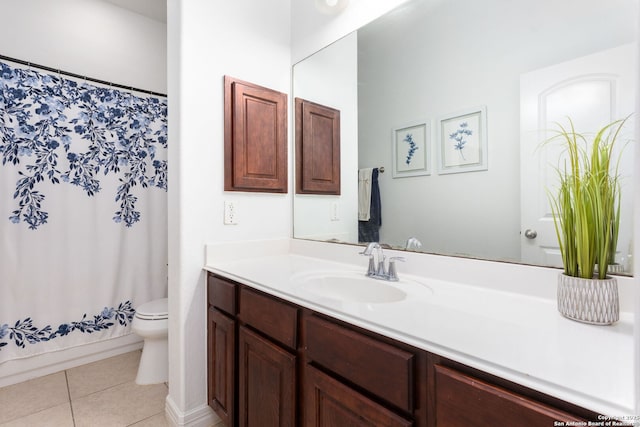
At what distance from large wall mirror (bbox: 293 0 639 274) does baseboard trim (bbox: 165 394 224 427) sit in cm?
111

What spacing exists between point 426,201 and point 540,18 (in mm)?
705

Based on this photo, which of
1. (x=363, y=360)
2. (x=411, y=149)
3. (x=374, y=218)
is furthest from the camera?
(x=374, y=218)

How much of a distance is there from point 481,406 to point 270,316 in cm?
73

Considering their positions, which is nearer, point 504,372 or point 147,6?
point 504,372

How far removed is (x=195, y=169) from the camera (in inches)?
59.7

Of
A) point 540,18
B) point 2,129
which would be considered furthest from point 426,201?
point 2,129

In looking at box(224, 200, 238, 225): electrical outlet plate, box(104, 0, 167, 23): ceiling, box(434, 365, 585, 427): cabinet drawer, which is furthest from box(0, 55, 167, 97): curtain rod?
box(434, 365, 585, 427): cabinet drawer

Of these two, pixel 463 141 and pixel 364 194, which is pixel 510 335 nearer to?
pixel 463 141

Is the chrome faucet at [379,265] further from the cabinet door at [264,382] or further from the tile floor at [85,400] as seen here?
the tile floor at [85,400]

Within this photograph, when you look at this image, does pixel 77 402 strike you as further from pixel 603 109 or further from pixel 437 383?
pixel 603 109

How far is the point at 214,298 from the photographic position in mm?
1477

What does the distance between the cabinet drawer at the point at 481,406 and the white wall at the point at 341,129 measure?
0.97 m

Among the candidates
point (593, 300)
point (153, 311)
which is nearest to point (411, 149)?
point (593, 300)

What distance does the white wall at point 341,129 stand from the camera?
1.61 meters
